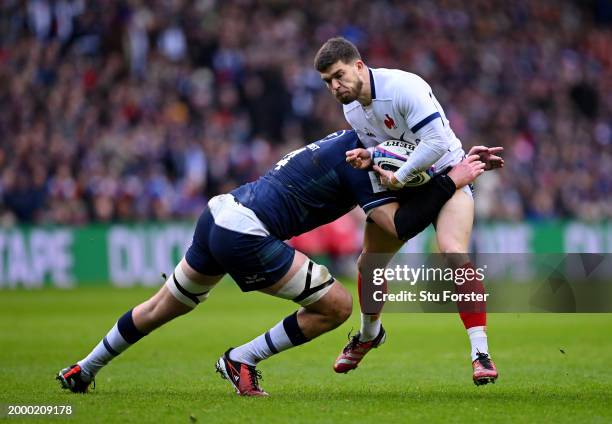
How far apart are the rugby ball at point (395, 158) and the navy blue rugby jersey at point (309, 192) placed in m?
0.15

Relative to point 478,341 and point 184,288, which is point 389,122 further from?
point 184,288

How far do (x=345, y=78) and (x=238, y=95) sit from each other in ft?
55.6

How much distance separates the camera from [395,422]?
624cm

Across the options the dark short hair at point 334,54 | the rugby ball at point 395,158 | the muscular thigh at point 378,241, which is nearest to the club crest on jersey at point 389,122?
the rugby ball at point 395,158

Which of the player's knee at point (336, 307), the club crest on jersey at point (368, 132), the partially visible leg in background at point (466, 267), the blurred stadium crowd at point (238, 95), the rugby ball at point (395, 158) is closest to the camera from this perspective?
the partially visible leg in background at point (466, 267)

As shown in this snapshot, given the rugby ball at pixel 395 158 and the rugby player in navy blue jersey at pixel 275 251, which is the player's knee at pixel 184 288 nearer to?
the rugby player in navy blue jersey at pixel 275 251

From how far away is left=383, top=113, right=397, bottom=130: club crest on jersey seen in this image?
759 centimetres

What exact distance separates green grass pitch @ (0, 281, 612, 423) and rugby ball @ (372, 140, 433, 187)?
153cm

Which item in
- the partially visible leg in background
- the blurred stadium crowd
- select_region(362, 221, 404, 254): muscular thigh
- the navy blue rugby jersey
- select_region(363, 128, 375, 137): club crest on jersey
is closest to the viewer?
the partially visible leg in background

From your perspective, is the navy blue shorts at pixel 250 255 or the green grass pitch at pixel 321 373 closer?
the green grass pitch at pixel 321 373

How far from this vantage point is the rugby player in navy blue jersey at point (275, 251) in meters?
7.27

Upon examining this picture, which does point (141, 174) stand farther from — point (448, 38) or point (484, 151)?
point (484, 151)

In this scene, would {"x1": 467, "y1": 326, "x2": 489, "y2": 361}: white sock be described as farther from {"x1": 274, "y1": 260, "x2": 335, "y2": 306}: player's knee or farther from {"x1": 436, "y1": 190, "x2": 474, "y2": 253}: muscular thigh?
{"x1": 274, "y1": 260, "x2": 335, "y2": 306}: player's knee

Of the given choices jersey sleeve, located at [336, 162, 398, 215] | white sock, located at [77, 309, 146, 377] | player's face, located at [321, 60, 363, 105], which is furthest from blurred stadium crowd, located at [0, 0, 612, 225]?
player's face, located at [321, 60, 363, 105]
